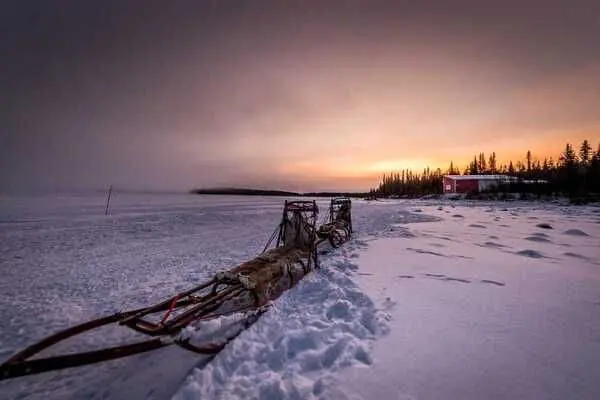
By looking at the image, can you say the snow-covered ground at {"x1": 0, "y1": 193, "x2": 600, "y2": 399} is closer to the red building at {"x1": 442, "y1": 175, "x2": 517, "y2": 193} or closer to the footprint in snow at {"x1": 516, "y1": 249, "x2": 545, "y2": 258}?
the footprint in snow at {"x1": 516, "y1": 249, "x2": 545, "y2": 258}

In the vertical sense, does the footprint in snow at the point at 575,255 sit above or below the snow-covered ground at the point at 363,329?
below

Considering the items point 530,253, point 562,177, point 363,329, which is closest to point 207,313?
point 363,329

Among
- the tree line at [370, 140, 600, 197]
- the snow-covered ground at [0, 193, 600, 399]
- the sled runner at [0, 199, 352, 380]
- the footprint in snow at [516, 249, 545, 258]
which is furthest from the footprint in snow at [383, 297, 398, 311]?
the tree line at [370, 140, 600, 197]

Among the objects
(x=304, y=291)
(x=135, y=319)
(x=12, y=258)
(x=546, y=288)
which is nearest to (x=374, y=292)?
(x=304, y=291)

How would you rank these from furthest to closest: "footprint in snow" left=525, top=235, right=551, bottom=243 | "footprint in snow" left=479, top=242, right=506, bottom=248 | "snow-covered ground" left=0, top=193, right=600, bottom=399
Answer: "footprint in snow" left=525, top=235, right=551, bottom=243 < "footprint in snow" left=479, top=242, right=506, bottom=248 < "snow-covered ground" left=0, top=193, right=600, bottom=399

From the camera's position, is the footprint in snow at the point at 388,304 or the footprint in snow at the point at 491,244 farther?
the footprint in snow at the point at 491,244

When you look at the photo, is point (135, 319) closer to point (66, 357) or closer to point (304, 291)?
point (66, 357)

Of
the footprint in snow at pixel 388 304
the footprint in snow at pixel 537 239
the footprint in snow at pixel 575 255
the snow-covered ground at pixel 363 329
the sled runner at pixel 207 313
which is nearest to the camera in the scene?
the sled runner at pixel 207 313

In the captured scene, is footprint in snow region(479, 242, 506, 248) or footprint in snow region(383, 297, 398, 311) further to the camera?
footprint in snow region(479, 242, 506, 248)

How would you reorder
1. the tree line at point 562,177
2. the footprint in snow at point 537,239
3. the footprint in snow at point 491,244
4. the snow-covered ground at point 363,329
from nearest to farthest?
1. the snow-covered ground at point 363,329
2. the footprint in snow at point 491,244
3. the footprint in snow at point 537,239
4. the tree line at point 562,177

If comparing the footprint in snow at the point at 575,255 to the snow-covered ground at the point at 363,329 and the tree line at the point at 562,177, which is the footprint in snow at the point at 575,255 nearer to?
the snow-covered ground at the point at 363,329

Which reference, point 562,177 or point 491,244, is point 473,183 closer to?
point 562,177

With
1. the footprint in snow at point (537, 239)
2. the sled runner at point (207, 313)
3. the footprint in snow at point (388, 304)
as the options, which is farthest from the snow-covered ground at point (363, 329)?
the footprint in snow at point (537, 239)

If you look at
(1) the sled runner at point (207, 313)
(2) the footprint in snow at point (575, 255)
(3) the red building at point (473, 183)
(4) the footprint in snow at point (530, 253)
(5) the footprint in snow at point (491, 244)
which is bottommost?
(2) the footprint in snow at point (575, 255)
